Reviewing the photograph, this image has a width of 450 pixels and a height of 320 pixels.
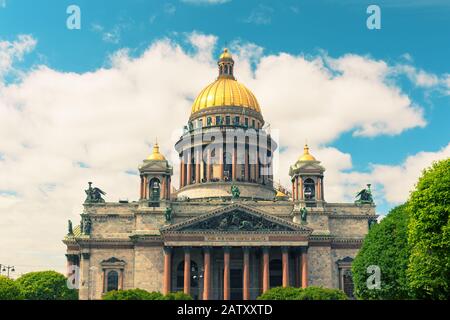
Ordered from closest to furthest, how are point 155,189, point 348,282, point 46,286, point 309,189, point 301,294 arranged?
point 301,294
point 348,282
point 46,286
point 155,189
point 309,189

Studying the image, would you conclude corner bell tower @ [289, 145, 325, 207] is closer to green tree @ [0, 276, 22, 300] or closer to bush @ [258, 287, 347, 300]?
bush @ [258, 287, 347, 300]

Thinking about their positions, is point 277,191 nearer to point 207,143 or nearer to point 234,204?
point 207,143

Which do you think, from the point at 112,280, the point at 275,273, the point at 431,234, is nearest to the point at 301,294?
the point at 275,273

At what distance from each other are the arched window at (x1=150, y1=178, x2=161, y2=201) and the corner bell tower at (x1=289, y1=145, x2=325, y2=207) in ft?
64.6

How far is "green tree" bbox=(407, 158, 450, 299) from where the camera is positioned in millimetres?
45094

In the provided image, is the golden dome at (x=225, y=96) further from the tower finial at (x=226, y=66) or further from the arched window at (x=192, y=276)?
the arched window at (x=192, y=276)

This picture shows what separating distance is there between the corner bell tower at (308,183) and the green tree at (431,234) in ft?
135

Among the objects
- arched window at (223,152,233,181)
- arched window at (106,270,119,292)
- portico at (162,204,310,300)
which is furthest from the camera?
arched window at (223,152,233,181)

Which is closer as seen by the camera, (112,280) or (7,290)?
(7,290)

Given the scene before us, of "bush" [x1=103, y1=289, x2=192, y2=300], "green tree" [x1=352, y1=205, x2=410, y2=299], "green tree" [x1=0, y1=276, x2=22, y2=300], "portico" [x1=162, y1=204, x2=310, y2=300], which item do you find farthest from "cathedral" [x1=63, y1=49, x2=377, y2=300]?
"green tree" [x1=352, y1=205, x2=410, y2=299]

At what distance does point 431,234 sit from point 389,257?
12038mm

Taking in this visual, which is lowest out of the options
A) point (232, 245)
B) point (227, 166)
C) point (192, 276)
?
point (192, 276)

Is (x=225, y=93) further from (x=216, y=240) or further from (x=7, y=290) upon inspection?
(x=7, y=290)

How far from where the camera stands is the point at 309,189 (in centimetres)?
9112
